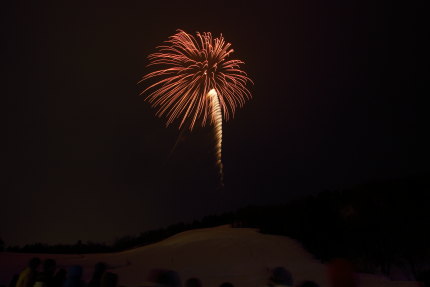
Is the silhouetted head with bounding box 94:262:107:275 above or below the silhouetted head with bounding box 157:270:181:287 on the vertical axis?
above

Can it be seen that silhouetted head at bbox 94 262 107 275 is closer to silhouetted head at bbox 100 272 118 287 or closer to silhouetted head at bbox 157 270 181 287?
silhouetted head at bbox 100 272 118 287

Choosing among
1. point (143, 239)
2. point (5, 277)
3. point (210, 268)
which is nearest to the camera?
point (5, 277)

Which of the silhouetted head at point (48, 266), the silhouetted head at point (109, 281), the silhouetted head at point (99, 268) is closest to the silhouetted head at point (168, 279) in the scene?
the silhouetted head at point (109, 281)

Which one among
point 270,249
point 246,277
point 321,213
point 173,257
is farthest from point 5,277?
point 321,213

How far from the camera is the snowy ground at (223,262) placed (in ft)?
61.6

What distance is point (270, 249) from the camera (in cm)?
2622

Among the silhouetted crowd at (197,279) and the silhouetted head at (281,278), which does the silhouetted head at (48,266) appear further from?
the silhouetted head at (281,278)

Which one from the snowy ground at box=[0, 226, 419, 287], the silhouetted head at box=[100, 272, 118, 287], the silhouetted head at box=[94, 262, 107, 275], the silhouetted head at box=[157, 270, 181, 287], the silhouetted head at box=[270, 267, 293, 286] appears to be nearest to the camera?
the silhouetted head at box=[157, 270, 181, 287]

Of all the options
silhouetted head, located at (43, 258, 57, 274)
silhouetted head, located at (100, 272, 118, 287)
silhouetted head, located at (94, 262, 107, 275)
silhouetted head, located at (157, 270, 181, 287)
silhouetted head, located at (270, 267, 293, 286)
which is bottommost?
silhouetted head, located at (270, 267, 293, 286)

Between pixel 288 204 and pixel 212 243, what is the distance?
10.8m

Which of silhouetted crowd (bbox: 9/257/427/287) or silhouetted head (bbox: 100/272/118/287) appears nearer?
silhouetted crowd (bbox: 9/257/427/287)

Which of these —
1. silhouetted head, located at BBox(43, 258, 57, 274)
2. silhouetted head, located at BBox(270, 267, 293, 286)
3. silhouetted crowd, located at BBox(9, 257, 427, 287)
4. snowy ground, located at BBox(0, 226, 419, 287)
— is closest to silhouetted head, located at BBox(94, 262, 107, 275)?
silhouetted crowd, located at BBox(9, 257, 427, 287)

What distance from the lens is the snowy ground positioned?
18769 mm

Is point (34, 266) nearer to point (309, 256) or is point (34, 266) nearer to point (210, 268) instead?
point (210, 268)
